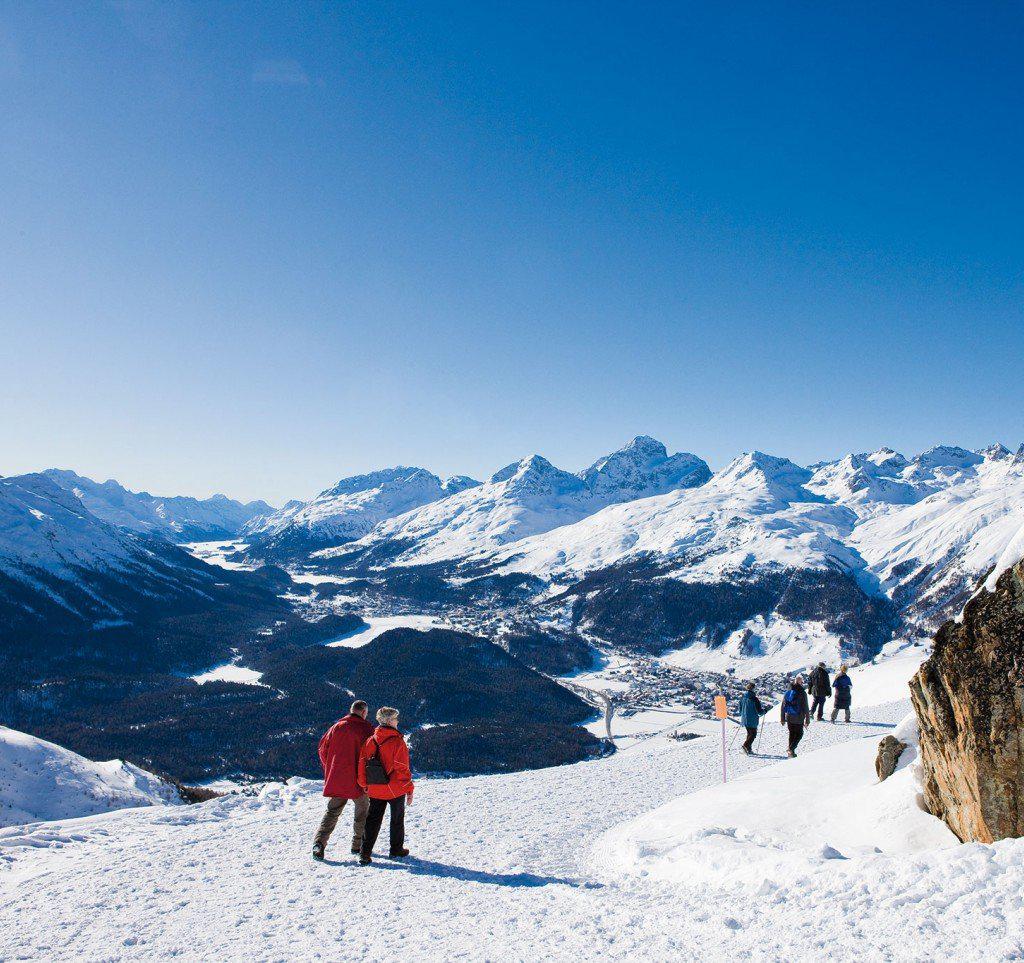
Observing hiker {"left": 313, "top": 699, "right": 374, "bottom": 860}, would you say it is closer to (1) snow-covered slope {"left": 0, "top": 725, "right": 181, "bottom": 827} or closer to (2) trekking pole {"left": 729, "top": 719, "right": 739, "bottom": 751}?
(1) snow-covered slope {"left": 0, "top": 725, "right": 181, "bottom": 827}

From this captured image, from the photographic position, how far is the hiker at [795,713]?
2072cm

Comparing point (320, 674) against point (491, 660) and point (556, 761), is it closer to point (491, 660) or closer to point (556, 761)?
point (491, 660)

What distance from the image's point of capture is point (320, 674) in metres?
171

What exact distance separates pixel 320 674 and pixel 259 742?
57.7 metres

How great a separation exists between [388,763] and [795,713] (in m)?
15.9

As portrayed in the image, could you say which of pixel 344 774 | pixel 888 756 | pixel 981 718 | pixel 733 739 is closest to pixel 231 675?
pixel 733 739

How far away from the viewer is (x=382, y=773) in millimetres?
10641

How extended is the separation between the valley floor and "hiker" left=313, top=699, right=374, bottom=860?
0.59 meters

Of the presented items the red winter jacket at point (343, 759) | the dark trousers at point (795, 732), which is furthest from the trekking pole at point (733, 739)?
the red winter jacket at point (343, 759)

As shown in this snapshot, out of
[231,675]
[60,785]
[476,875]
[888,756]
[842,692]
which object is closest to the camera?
[476,875]

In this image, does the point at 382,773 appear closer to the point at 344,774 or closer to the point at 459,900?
the point at 344,774

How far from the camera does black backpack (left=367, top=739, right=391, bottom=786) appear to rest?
34.7 ft

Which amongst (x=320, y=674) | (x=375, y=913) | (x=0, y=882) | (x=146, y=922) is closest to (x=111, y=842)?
(x=0, y=882)

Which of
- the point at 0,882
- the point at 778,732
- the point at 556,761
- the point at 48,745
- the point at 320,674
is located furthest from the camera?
the point at 320,674
